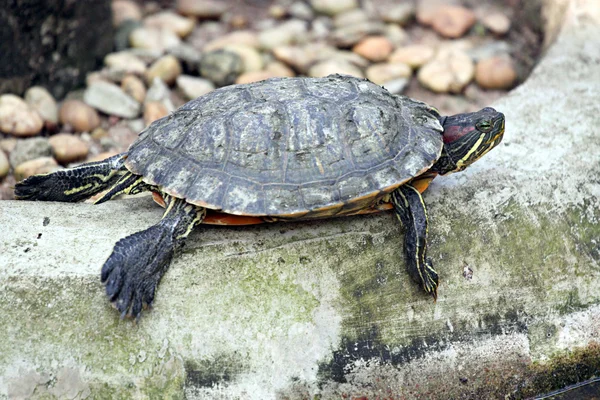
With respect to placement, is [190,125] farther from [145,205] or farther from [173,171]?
[145,205]

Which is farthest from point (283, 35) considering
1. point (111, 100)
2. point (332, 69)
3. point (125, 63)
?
point (111, 100)

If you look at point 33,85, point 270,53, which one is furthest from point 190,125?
point 270,53


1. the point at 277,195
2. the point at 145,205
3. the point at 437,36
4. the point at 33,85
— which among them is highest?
the point at 277,195

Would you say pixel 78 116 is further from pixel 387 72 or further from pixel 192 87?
pixel 387 72

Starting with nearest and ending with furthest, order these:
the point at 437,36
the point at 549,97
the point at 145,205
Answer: the point at 145,205
the point at 549,97
the point at 437,36

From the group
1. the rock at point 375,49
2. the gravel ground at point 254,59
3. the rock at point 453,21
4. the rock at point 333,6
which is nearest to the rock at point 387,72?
the gravel ground at point 254,59
